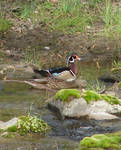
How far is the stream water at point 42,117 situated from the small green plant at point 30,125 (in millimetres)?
98

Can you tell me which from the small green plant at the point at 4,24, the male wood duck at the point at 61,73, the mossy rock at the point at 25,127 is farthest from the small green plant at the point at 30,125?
the small green plant at the point at 4,24

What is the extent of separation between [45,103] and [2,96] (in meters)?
1.06

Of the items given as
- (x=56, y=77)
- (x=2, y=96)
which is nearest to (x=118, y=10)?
(x=56, y=77)

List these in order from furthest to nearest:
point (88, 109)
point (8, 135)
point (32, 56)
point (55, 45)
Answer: point (55, 45) → point (32, 56) → point (88, 109) → point (8, 135)

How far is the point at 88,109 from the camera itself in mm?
9188

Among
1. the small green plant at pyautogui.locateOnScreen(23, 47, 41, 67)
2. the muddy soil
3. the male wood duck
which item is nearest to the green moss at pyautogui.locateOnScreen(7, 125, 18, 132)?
the male wood duck

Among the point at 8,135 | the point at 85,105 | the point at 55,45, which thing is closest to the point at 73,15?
the point at 55,45

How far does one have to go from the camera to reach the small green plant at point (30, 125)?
826 centimetres

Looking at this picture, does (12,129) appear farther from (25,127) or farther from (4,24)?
(4,24)

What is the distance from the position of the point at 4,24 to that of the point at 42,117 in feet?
22.0

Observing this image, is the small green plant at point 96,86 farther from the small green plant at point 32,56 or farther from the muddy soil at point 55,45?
the muddy soil at point 55,45

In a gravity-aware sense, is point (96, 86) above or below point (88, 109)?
above

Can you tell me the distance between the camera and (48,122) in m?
9.01

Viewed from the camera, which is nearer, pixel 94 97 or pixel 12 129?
pixel 12 129
